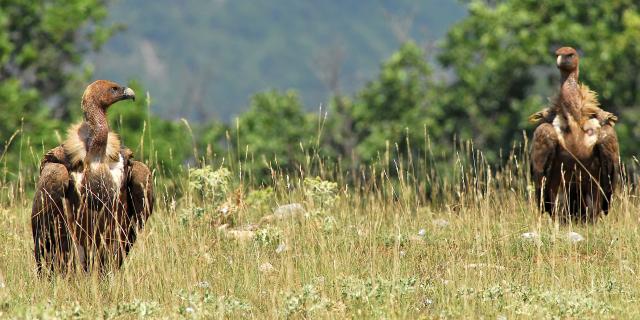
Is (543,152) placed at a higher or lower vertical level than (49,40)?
lower

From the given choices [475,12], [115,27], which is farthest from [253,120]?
[475,12]

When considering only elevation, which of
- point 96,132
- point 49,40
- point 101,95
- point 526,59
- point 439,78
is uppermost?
point 49,40

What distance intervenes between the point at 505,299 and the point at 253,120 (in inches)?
1635

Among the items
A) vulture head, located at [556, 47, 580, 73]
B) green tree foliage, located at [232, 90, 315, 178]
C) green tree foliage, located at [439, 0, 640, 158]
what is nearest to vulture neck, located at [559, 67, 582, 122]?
vulture head, located at [556, 47, 580, 73]

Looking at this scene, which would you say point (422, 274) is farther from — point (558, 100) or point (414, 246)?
point (558, 100)

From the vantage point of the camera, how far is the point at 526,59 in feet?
101

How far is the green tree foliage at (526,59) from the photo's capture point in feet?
92.6

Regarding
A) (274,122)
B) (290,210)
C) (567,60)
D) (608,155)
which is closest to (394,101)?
(274,122)

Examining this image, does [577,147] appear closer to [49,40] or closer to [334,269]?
[334,269]

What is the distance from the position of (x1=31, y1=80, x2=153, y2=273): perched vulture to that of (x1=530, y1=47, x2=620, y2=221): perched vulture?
4667 mm

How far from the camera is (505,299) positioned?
718 cm

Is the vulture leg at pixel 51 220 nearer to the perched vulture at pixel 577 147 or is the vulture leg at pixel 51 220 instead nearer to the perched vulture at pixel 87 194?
the perched vulture at pixel 87 194

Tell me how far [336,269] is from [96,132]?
230cm

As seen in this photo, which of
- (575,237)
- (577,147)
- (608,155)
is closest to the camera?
(575,237)
